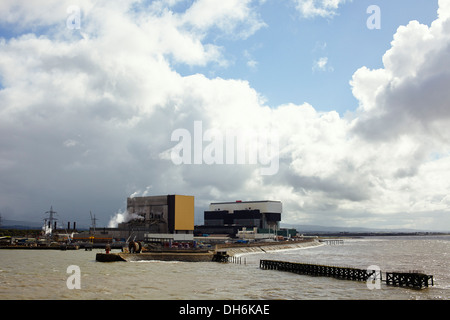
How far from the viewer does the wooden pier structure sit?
59188 millimetres

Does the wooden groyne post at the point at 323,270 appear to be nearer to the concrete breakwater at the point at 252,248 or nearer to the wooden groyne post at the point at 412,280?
the wooden groyne post at the point at 412,280

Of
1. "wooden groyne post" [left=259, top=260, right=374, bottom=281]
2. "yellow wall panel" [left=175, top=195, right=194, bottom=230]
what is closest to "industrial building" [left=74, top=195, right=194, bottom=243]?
"yellow wall panel" [left=175, top=195, right=194, bottom=230]

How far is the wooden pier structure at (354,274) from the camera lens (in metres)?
59.2

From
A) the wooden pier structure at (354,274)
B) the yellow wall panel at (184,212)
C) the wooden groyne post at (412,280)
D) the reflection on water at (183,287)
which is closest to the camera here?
the reflection on water at (183,287)

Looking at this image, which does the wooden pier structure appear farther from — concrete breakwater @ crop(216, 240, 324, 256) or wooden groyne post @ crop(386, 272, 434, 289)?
concrete breakwater @ crop(216, 240, 324, 256)

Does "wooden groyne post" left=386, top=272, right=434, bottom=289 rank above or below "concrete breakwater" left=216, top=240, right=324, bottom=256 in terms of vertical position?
above

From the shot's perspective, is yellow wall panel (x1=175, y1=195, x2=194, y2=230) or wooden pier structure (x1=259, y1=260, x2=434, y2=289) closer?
wooden pier structure (x1=259, y1=260, x2=434, y2=289)

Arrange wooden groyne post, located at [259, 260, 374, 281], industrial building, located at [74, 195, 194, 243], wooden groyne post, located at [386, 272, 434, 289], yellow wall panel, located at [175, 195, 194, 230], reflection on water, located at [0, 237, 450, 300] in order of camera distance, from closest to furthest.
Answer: reflection on water, located at [0, 237, 450, 300]
wooden groyne post, located at [386, 272, 434, 289]
wooden groyne post, located at [259, 260, 374, 281]
industrial building, located at [74, 195, 194, 243]
yellow wall panel, located at [175, 195, 194, 230]

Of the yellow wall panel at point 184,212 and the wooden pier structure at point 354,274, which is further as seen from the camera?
the yellow wall panel at point 184,212

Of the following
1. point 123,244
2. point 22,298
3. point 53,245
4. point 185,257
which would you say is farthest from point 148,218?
point 22,298

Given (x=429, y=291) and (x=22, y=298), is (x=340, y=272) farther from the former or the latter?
(x=22, y=298)

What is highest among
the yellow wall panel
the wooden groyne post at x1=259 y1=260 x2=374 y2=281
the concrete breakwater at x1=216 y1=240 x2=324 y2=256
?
the yellow wall panel

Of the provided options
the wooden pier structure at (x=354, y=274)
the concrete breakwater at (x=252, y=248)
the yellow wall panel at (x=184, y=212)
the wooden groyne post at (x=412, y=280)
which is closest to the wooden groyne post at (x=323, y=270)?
the wooden pier structure at (x=354, y=274)
